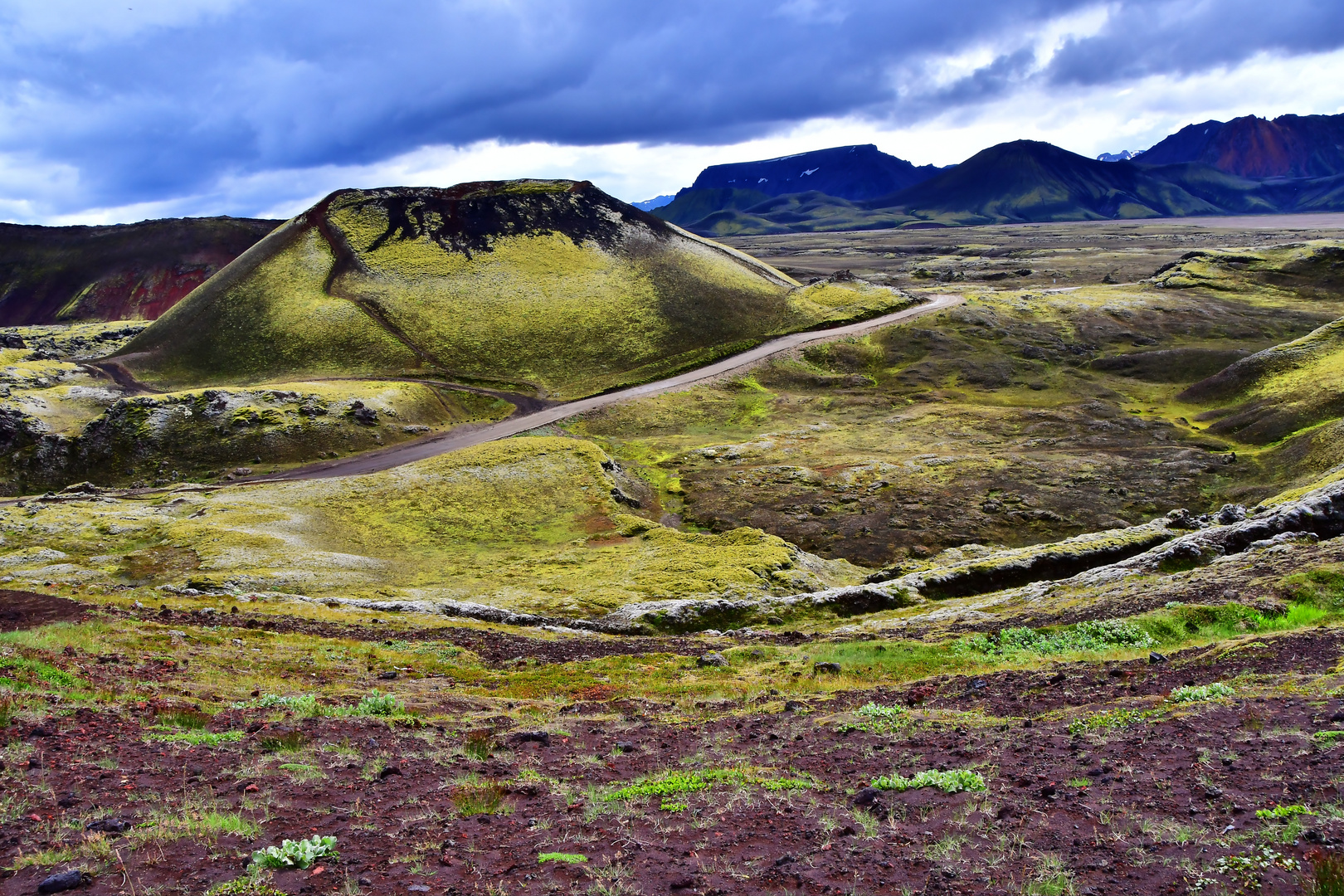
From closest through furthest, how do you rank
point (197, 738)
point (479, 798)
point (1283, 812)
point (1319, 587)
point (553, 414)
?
point (1283, 812)
point (479, 798)
point (197, 738)
point (1319, 587)
point (553, 414)

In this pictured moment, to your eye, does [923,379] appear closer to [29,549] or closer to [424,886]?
[29,549]

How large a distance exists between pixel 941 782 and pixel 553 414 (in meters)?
93.8

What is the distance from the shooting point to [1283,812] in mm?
10039

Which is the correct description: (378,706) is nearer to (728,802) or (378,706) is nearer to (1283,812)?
(728,802)

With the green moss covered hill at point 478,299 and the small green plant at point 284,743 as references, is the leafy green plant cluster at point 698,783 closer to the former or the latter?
the small green plant at point 284,743

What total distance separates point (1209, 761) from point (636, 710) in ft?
46.0

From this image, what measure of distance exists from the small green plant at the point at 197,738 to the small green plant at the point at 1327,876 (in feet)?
56.3

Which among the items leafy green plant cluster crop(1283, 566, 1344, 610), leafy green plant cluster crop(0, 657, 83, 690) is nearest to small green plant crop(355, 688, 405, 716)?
leafy green plant cluster crop(0, 657, 83, 690)

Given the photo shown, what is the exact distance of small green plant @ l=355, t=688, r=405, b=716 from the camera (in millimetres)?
19266

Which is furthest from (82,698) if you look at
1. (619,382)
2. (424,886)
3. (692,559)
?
(619,382)

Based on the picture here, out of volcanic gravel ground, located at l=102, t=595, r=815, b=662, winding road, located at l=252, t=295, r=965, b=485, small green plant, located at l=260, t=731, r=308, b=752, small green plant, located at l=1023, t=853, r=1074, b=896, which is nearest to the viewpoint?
small green plant, located at l=1023, t=853, r=1074, b=896

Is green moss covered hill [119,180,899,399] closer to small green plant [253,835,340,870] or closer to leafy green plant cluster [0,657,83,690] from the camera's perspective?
leafy green plant cluster [0,657,83,690]

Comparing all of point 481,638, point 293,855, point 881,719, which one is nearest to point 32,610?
point 481,638

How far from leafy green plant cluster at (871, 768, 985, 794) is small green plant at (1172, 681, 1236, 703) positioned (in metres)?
5.87
